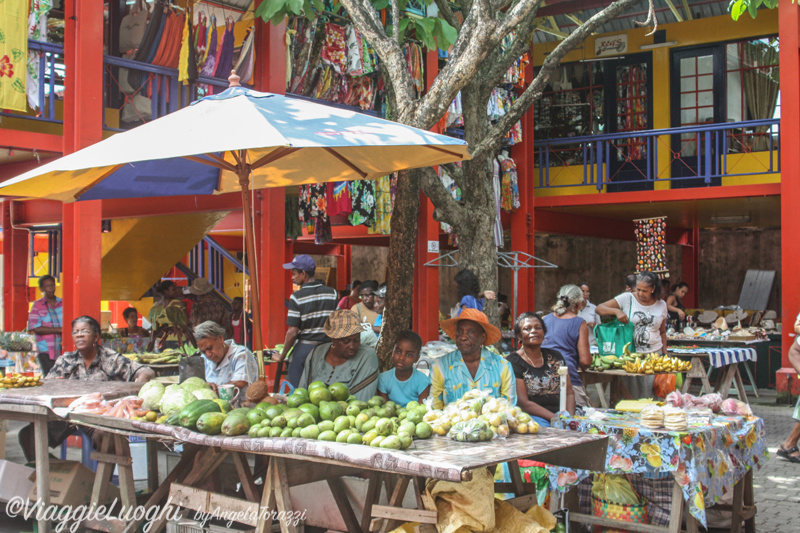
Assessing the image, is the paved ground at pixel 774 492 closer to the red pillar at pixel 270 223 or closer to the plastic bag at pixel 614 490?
the plastic bag at pixel 614 490

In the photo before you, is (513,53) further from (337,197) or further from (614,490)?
(337,197)

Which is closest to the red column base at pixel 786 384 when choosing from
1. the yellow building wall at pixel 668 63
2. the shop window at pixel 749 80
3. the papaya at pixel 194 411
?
the yellow building wall at pixel 668 63

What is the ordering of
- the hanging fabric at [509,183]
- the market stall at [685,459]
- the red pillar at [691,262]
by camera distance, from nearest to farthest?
the market stall at [685,459] → the hanging fabric at [509,183] → the red pillar at [691,262]

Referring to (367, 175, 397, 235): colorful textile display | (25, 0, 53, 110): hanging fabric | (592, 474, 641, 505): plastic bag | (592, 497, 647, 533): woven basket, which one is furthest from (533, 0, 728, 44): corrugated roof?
(592, 497, 647, 533): woven basket

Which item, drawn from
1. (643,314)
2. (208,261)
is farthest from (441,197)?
(208,261)

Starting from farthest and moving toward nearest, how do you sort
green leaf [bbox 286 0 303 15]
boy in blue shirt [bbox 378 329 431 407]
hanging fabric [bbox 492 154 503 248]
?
hanging fabric [bbox 492 154 503 248], green leaf [bbox 286 0 303 15], boy in blue shirt [bbox 378 329 431 407]

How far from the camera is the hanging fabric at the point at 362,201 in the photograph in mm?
10820

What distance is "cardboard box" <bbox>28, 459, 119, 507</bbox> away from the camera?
Result: 5.28 meters

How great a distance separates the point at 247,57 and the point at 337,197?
88.9 inches

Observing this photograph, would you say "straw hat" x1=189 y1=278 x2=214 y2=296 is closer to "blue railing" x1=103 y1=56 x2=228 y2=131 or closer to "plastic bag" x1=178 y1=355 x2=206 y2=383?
"blue railing" x1=103 y1=56 x2=228 y2=131

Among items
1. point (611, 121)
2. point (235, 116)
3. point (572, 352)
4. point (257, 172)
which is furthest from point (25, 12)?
point (611, 121)

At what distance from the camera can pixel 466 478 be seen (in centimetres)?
320

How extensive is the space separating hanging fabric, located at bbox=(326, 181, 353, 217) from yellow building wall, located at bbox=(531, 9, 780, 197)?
5.32 metres

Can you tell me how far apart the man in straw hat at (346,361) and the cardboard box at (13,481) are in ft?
6.81
